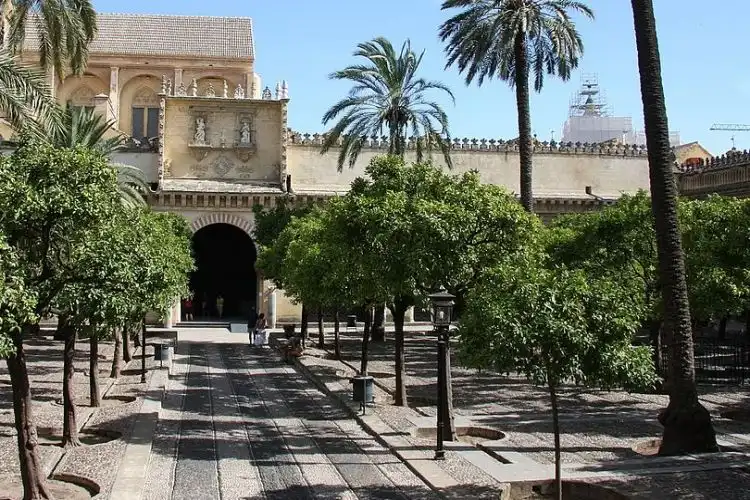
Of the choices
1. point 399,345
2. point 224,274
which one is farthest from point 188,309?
point 399,345

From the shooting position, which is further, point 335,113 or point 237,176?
point 237,176

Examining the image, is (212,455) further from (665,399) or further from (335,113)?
(335,113)

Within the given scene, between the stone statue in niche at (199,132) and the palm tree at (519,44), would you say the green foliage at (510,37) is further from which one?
the stone statue in niche at (199,132)

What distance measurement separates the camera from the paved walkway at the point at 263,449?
9281 mm

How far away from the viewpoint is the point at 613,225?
55.4ft

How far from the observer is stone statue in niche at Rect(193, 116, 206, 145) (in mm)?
→ 37156

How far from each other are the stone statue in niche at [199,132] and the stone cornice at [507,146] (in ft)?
13.6

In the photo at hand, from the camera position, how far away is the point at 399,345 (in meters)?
14.7

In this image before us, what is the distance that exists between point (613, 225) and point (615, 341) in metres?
9.04

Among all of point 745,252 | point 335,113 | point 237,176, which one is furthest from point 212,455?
point 237,176

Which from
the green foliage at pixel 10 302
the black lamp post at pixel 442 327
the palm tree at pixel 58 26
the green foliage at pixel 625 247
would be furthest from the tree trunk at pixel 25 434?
the green foliage at pixel 625 247

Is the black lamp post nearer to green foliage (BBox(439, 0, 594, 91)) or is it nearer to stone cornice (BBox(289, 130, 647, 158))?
green foliage (BBox(439, 0, 594, 91))

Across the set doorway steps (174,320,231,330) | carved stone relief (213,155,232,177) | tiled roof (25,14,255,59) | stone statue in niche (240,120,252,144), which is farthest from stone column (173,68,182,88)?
doorway steps (174,320,231,330)

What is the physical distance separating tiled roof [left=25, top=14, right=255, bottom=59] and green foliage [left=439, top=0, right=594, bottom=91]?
76.7 feet
